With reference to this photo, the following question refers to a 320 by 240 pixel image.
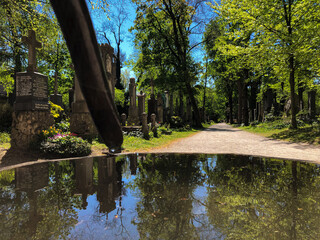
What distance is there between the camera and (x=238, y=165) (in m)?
5.64

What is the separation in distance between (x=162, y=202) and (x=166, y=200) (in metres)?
0.10

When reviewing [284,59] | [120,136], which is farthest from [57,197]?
[284,59]

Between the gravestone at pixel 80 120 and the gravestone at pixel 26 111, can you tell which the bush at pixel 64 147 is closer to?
the gravestone at pixel 26 111

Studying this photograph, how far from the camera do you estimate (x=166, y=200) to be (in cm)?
331

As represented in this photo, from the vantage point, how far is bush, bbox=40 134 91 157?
714cm

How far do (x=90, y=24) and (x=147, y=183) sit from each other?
392 cm

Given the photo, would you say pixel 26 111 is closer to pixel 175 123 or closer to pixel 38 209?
pixel 38 209

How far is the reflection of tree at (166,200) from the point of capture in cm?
243

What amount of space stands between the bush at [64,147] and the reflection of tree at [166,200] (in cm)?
288

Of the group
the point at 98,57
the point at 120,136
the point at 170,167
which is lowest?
the point at 170,167

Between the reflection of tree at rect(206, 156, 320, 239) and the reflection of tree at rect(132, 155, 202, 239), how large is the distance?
350 millimetres

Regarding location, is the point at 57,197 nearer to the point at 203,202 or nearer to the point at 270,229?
the point at 203,202

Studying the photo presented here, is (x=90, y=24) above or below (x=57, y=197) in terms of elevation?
above

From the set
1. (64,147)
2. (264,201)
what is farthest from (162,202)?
(64,147)
